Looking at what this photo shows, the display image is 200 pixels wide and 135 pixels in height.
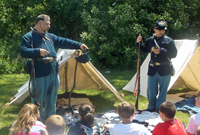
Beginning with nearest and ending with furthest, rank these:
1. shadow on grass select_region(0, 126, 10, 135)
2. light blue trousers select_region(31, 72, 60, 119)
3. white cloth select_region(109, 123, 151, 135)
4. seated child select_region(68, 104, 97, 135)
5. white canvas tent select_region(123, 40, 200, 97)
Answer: white cloth select_region(109, 123, 151, 135)
seated child select_region(68, 104, 97, 135)
light blue trousers select_region(31, 72, 60, 119)
shadow on grass select_region(0, 126, 10, 135)
white canvas tent select_region(123, 40, 200, 97)

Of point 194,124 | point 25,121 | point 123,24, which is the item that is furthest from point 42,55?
point 123,24

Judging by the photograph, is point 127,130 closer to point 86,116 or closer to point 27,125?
point 86,116

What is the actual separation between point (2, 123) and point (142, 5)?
757 cm

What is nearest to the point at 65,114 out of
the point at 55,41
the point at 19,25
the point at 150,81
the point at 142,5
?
the point at 55,41

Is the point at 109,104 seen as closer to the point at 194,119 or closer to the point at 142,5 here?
the point at 194,119

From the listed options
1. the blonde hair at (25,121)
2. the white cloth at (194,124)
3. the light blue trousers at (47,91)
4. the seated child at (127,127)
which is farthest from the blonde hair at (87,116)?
the white cloth at (194,124)

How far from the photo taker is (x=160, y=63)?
400cm

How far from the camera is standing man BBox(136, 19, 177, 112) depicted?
395 centimetres

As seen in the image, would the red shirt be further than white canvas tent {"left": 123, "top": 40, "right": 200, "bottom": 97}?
No

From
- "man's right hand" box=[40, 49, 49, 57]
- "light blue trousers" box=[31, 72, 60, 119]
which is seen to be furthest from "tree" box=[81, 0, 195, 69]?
"man's right hand" box=[40, 49, 49, 57]

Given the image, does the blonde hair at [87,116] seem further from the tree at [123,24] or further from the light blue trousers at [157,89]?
the tree at [123,24]

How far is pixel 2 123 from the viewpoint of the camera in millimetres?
3773

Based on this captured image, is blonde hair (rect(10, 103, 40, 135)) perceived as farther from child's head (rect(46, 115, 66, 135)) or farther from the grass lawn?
the grass lawn

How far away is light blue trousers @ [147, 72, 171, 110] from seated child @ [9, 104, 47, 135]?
2.43 metres
